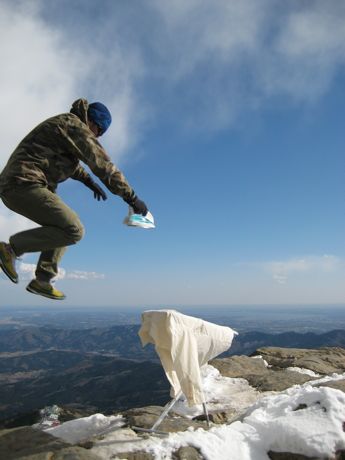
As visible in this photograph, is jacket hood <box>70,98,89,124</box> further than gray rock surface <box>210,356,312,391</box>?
No

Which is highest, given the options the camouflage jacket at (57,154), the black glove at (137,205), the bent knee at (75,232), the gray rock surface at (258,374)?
the camouflage jacket at (57,154)

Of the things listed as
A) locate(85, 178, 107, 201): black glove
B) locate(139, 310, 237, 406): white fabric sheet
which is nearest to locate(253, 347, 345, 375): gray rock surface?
locate(139, 310, 237, 406): white fabric sheet

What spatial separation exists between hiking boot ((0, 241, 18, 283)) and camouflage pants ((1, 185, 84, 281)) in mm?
82

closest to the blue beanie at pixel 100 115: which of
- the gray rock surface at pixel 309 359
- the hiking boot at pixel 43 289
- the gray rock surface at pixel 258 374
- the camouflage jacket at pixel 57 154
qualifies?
the camouflage jacket at pixel 57 154

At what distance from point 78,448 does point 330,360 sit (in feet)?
40.5

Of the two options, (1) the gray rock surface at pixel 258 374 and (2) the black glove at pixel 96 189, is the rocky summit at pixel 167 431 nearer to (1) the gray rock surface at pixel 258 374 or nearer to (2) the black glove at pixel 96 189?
(1) the gray rock surface at pixel 258 374

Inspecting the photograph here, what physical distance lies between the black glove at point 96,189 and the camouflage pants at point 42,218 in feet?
4.45

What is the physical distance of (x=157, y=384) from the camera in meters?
173

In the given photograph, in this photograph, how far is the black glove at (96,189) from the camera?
282 inches

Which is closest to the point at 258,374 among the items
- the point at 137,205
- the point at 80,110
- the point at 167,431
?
the point at 167,431

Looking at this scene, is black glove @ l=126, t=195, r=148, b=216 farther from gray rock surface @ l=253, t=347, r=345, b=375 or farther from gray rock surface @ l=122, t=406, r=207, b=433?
gray rock surface @ l=253, t=347, r=345, b=375

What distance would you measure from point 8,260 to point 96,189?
2168 mm

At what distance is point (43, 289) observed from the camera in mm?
6203

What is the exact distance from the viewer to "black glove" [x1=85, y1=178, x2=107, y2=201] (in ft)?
23.5
